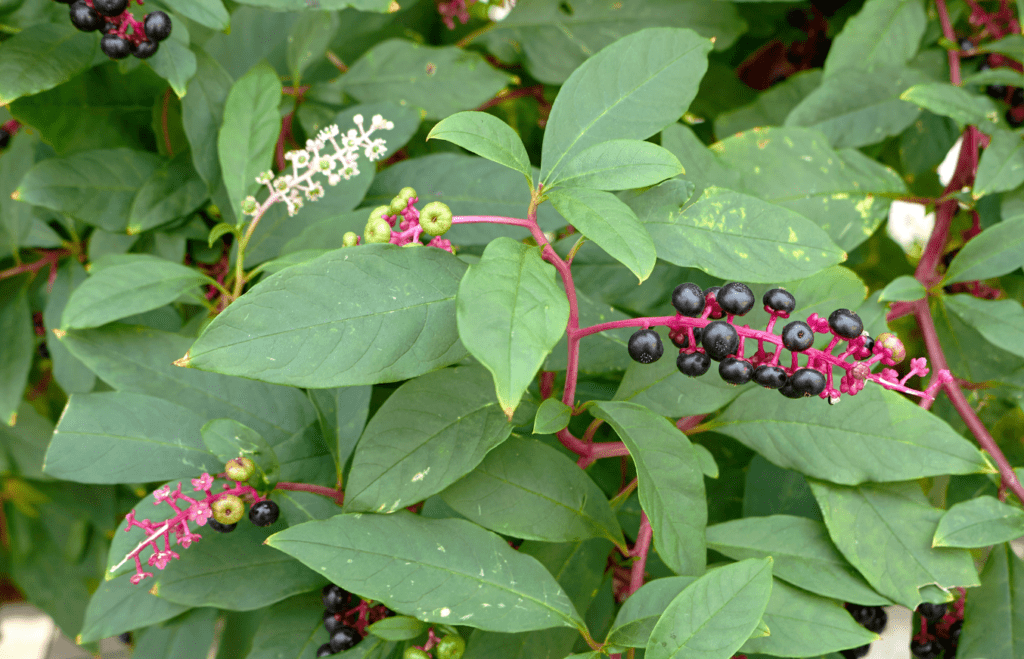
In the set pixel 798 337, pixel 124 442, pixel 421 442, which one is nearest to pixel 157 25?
pixel 124 442

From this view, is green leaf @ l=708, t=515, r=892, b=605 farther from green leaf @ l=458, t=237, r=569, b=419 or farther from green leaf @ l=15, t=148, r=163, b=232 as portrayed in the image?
green leaf @ l=15, t=148, r=163, b=232

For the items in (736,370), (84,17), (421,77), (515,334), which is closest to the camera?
(515,334)

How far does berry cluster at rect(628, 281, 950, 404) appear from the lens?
0.62 m

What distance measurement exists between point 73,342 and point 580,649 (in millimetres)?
743

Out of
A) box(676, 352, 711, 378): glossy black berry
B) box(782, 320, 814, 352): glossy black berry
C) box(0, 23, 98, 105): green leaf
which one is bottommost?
box(676, 352, 711, 378): glossy black berry

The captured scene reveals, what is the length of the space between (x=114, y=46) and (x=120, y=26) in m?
0.03

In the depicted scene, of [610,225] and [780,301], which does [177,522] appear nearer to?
[610,225]

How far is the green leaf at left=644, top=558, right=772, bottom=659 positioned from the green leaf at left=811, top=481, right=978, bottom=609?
0.18 meters

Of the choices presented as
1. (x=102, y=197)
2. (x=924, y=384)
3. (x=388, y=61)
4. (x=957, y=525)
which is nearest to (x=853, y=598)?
(x=957, y=525)

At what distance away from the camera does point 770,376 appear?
0.63 m

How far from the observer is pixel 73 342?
879 millimetres

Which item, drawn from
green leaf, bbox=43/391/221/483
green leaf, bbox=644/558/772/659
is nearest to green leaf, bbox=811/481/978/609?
green leaf, bbox=644/558/772/659

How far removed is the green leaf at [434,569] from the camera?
0.65 metres

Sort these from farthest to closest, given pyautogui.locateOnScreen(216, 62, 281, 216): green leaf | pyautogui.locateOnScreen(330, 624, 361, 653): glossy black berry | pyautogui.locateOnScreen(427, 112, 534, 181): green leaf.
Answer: pyautogui.locateOnScreen(216, 62, 281, 216): green leaf
pyautogui.locateOnScreen(330, 624, 361, 653): glossy black berry
pyautogui.locateOnScreen(427, 112, 534, 181): green leaf
